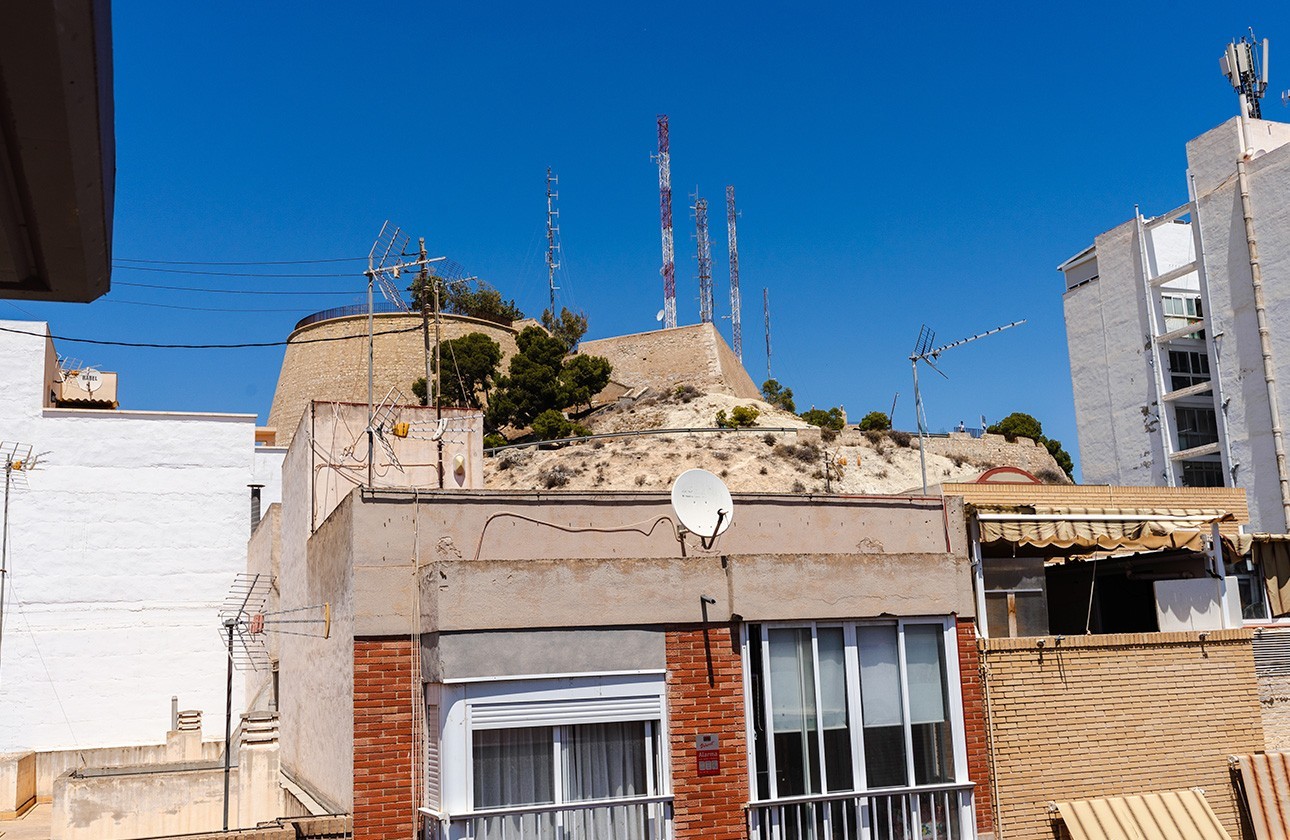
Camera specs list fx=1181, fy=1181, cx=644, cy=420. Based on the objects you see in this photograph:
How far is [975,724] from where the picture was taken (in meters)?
12.6

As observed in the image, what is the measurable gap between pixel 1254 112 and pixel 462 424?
37.7 m

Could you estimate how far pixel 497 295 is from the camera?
74.5 metres

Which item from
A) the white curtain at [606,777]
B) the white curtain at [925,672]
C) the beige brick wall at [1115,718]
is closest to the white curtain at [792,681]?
the white curtain at [925,672]

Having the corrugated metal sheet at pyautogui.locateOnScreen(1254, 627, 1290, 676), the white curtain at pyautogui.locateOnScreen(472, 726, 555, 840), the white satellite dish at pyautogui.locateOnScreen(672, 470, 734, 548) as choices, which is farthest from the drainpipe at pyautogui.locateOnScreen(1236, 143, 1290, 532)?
the white curtain at pyautogui.locateOnScreen(472, 726, 555, 840)

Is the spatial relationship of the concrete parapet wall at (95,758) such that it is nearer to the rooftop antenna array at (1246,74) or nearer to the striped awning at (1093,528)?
the striped awning at (1093,528)

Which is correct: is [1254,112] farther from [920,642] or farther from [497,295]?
[497,295]

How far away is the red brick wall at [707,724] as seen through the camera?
445 inches

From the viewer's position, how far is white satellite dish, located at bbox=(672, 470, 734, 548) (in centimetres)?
1191

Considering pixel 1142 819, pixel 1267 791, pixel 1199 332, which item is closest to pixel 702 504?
pixel 1142 819

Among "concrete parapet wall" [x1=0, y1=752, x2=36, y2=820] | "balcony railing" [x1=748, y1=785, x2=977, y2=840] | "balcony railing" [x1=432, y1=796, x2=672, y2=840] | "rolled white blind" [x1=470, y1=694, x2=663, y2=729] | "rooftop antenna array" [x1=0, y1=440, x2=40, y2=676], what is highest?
"rooftop antenna array" [x1=0, y1=440, x2=40, y2=676]

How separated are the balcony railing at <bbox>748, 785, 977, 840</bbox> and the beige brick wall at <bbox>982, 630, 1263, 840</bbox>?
0.77 metres

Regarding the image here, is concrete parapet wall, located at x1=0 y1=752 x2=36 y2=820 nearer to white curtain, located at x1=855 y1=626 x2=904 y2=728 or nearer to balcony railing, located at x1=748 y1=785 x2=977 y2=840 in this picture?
balcony railing, located at x1=748 y1=785 x2=977 y2=840

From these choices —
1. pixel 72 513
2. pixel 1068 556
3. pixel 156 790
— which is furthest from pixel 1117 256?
pixel 156 790

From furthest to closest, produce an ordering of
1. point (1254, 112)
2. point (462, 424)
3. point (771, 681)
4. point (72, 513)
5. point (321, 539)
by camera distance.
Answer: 1. point (1254, 112)
2. point (72, 513)
3. point (462, 424)
4. point (321, 539)
5. point (771, 681)
